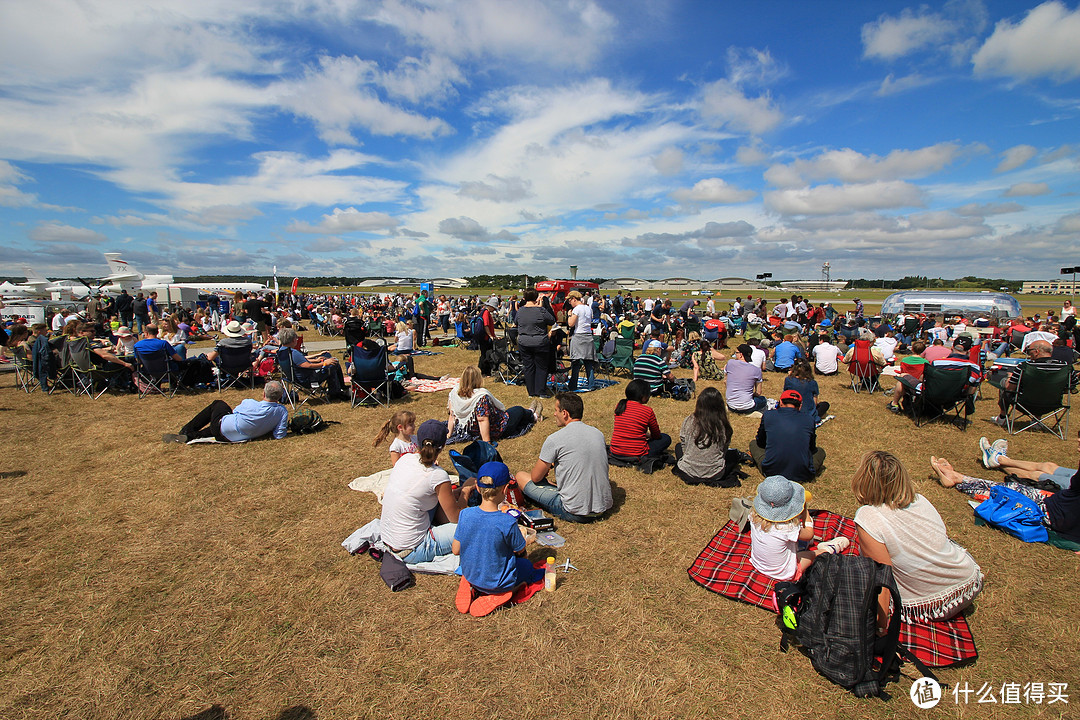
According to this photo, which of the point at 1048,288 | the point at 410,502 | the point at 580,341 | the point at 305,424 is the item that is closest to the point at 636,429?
the point at 410,502

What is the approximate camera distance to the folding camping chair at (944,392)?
23.1 feet

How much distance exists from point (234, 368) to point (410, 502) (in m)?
7.66

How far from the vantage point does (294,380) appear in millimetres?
8188

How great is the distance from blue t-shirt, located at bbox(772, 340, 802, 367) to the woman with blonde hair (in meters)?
8.08

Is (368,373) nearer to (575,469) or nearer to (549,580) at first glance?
(575,469)

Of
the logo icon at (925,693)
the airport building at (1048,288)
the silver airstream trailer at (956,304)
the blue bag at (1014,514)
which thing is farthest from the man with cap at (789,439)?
the airport building at (1048,288)

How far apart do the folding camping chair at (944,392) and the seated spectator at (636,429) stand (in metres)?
4.67

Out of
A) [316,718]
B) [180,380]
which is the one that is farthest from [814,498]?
[180,380]

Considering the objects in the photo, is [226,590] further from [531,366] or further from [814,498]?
[531,366]

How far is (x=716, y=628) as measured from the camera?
311cm

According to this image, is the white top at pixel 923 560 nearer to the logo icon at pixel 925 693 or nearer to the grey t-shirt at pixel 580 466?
the logo icon at pixel 925 693

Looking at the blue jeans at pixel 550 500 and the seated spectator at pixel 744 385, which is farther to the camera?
the seated spectator at pixel 744 385

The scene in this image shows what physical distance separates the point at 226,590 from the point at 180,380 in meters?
7.62

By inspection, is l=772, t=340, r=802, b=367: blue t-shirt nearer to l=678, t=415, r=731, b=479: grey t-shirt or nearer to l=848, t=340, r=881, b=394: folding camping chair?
l=848, t=340, r=881, b=394: folding camping chair
